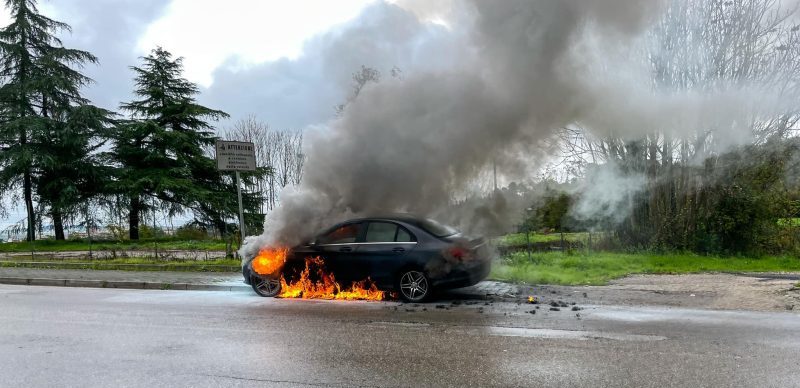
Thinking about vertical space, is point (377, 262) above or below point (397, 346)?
above

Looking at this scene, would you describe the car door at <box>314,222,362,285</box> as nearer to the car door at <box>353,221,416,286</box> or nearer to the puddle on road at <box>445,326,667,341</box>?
the car door at <box>353,221,416,286</box>

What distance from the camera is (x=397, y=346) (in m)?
6.12

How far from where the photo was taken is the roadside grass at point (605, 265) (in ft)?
35.7

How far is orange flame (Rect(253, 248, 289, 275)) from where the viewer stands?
9.70 m

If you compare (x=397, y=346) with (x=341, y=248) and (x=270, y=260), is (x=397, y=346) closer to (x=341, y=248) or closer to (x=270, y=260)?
(x=341, y=248)

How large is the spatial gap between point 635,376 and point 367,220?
5.27 m

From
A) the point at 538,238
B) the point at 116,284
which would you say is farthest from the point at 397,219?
the point at 116,284

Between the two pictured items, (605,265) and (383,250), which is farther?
(605,265)

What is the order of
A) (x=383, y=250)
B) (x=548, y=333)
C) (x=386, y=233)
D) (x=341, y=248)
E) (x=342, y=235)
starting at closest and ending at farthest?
(x=548, y=333), (x=383, y=250), (x=386, y=233), (x=341, y=248), (x=342, y=235)

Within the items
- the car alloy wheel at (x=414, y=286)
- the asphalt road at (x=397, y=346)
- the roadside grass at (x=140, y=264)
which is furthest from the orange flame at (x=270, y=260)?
the roadside grass at (x=140, y=264)

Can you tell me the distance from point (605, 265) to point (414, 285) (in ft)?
17.6

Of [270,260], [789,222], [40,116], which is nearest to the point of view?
[270,260]

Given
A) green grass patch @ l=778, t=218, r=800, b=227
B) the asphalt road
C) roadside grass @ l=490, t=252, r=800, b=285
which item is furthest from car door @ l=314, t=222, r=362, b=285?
green grass patch @ l=778, t=218, r=800, b=227

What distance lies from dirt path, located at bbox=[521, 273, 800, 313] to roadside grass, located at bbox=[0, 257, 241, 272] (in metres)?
8.10
